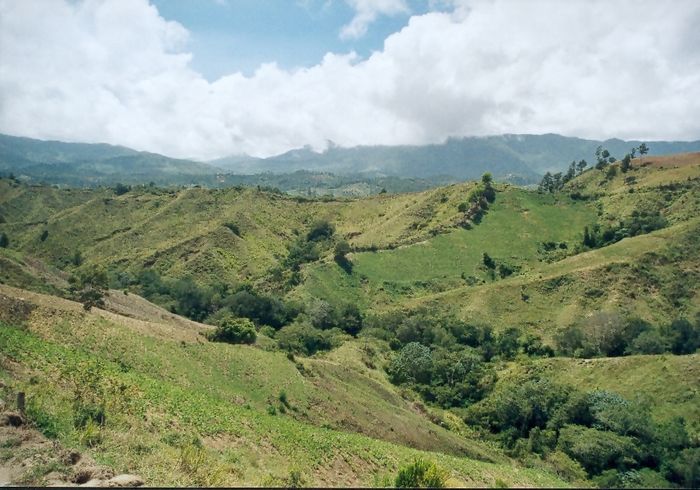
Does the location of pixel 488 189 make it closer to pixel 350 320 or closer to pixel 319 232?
pixel 319 232

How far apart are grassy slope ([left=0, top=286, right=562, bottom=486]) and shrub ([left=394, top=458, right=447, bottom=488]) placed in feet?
18.4

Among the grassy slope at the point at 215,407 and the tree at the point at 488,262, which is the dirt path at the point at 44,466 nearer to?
the grassy slope at the point at 215,407

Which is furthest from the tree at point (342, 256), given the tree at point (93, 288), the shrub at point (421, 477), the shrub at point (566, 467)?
the shrub at point (421, 477)

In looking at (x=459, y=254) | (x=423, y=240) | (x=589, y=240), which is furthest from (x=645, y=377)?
(x=423, y=240)

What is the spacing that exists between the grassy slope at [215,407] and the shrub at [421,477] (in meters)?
5.60

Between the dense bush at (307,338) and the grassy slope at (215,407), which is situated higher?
the grassy slope at (215,407)

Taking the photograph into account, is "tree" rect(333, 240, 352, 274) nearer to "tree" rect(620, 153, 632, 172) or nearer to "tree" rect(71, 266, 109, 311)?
"tree" rect(71, 266, 109, 311)

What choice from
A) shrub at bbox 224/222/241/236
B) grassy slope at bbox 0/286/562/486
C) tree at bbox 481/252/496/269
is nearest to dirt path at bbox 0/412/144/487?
grassy slope at bbox 0/286/562/486

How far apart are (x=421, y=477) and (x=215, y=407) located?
18653 millimetres

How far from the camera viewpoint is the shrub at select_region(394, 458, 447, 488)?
1652cm

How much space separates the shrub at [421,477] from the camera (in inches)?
650

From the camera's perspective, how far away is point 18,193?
19575cm

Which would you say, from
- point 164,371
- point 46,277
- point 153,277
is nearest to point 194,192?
point 153,277

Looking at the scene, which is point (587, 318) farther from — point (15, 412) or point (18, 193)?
point (18, 193)
